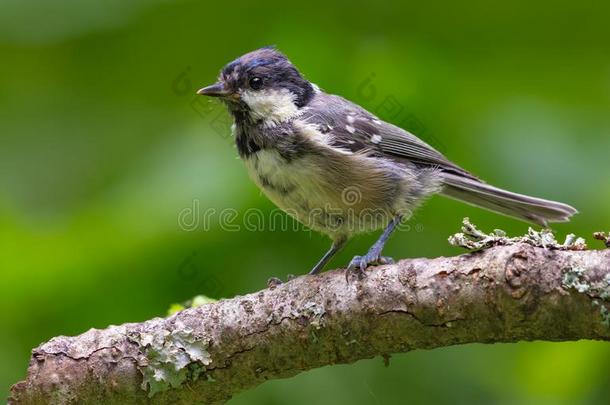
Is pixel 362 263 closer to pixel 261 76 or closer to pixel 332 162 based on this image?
pixel 332 162

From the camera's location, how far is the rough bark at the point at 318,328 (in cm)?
253

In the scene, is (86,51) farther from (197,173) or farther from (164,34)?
(197,173)

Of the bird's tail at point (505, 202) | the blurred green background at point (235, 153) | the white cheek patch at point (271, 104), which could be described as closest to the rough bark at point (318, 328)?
the blurred green background at point (235, 153)

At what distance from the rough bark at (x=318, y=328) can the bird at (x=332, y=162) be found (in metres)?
0.68

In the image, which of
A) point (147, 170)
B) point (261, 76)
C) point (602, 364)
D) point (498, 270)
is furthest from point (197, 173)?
point (602, 364)

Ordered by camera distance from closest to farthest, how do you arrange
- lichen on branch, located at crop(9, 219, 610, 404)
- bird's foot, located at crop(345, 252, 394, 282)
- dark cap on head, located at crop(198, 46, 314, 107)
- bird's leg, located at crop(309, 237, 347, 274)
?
lichen on branch, located at crop(9, 219, 610, 404) < bird's foot, located at crop(345, 252, 394, 282) < bird's leg, located at crop(309, 237, 347, 274) < dark cap on head, located at crop(198, 46, 314, 107)

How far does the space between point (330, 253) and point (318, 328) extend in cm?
110

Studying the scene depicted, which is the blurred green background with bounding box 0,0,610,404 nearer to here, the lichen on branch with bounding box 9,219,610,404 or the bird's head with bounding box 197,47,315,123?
the bird's head with bounding box 197,47,315,123

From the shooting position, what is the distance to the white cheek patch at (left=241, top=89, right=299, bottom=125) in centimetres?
412

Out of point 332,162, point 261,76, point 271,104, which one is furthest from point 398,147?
point 261,76

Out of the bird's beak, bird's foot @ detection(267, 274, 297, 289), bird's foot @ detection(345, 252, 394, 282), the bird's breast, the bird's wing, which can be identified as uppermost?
the bird's beak

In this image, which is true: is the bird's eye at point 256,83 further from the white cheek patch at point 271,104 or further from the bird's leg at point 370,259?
the bird's leg at point 370,259

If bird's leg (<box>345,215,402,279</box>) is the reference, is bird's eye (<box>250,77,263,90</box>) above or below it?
above

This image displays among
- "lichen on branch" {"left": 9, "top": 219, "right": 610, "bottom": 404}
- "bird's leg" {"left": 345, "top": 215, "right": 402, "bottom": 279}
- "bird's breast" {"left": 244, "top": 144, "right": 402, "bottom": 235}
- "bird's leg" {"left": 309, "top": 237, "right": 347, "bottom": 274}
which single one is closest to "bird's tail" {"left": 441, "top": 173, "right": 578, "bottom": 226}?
"bird's breast" {"left": 244, "top": 144, "right": 402, "bottom": 235}
